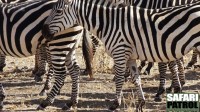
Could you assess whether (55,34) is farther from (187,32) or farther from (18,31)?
(187,32)

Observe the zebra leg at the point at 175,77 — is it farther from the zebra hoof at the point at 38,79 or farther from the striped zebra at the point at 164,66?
the zebra hoof at the point at 38,79

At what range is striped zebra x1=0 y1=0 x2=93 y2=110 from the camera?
27.0 ft

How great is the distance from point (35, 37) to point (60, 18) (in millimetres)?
597

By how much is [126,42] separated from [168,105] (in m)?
1.20

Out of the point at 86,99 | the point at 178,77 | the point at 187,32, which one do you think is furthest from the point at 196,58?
the point at 187,32

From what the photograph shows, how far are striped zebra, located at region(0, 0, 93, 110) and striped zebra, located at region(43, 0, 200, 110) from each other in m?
0.29

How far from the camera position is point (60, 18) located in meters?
8.02

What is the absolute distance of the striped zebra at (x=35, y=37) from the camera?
8.23m

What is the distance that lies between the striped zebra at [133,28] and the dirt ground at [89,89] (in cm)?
67

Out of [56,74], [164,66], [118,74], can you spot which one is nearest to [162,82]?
[164,66]

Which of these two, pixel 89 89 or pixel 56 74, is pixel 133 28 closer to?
pixel 56 74

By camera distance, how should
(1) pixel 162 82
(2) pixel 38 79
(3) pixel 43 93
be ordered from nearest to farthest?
(1) pixel 162 82 < (3) pixel 43 93 < (2) pixel 38 79

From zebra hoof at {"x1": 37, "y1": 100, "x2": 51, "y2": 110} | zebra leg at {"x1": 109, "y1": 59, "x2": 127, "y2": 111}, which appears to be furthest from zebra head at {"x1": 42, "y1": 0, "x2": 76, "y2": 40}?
zebra hoof at {"x1": 37, "y1": 100, "x2": 51, "y2": 110}

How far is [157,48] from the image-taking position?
7.54 meters
